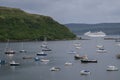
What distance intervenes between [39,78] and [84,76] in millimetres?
10529

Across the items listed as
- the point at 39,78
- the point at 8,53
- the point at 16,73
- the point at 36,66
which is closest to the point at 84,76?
the point at 39,78

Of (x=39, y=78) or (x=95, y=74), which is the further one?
(x=95, y=74)

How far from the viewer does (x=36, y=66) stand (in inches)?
4953

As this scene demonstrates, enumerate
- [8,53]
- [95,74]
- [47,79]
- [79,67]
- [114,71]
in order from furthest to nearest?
[8,53] → [79,67] → [114,71] → [95,74] → [47,79]

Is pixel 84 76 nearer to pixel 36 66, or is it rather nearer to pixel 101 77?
pixel 101 77

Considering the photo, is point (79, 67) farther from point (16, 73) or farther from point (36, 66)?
point (16, 73)

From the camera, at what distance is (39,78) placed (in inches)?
3915

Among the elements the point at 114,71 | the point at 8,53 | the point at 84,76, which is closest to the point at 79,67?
the point at 114,71

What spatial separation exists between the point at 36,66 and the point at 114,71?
937 inches

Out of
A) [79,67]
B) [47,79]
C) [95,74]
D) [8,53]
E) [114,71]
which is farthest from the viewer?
[8,53]

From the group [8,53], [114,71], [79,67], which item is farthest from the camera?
[8,53]

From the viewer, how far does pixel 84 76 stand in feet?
336

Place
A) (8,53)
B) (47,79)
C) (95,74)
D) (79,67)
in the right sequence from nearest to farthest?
1. (47,79)
2. (95,74)
3. (79,67)
4. (8,53)

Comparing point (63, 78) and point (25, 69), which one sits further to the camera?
point (25, 69)
